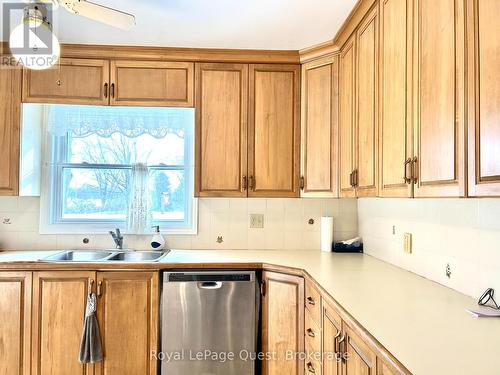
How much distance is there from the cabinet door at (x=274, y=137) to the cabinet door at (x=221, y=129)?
7 cm

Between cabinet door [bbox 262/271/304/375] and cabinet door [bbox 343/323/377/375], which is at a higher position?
cabinet door [bbox 343/323/377/375]

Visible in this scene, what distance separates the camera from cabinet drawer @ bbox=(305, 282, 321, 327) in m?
1.78

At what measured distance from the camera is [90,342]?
2252 millimetres

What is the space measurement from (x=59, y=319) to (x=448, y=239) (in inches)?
90.7

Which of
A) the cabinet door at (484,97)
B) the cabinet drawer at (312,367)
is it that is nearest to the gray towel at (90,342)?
the cabinet drawer at (312,367)

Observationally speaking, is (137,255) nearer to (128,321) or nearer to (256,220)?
(128,321)

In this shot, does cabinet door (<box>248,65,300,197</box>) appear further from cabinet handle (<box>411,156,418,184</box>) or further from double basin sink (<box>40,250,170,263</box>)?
cabinet handle (<box>411,156,418,184</box>)

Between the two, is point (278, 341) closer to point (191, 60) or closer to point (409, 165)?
point (409, 165)

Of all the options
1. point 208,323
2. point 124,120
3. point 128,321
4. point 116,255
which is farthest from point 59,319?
point 124,120

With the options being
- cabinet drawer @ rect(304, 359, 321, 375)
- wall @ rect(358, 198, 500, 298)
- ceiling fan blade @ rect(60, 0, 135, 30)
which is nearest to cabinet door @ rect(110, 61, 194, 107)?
ceiling fan blade @ rect(60, 0, 135, 30)

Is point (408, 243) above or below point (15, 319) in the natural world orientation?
above

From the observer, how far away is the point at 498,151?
94 cm

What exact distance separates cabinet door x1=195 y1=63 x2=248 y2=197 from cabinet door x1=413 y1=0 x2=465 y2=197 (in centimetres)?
148

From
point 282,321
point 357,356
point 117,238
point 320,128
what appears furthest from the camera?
point 117,238
